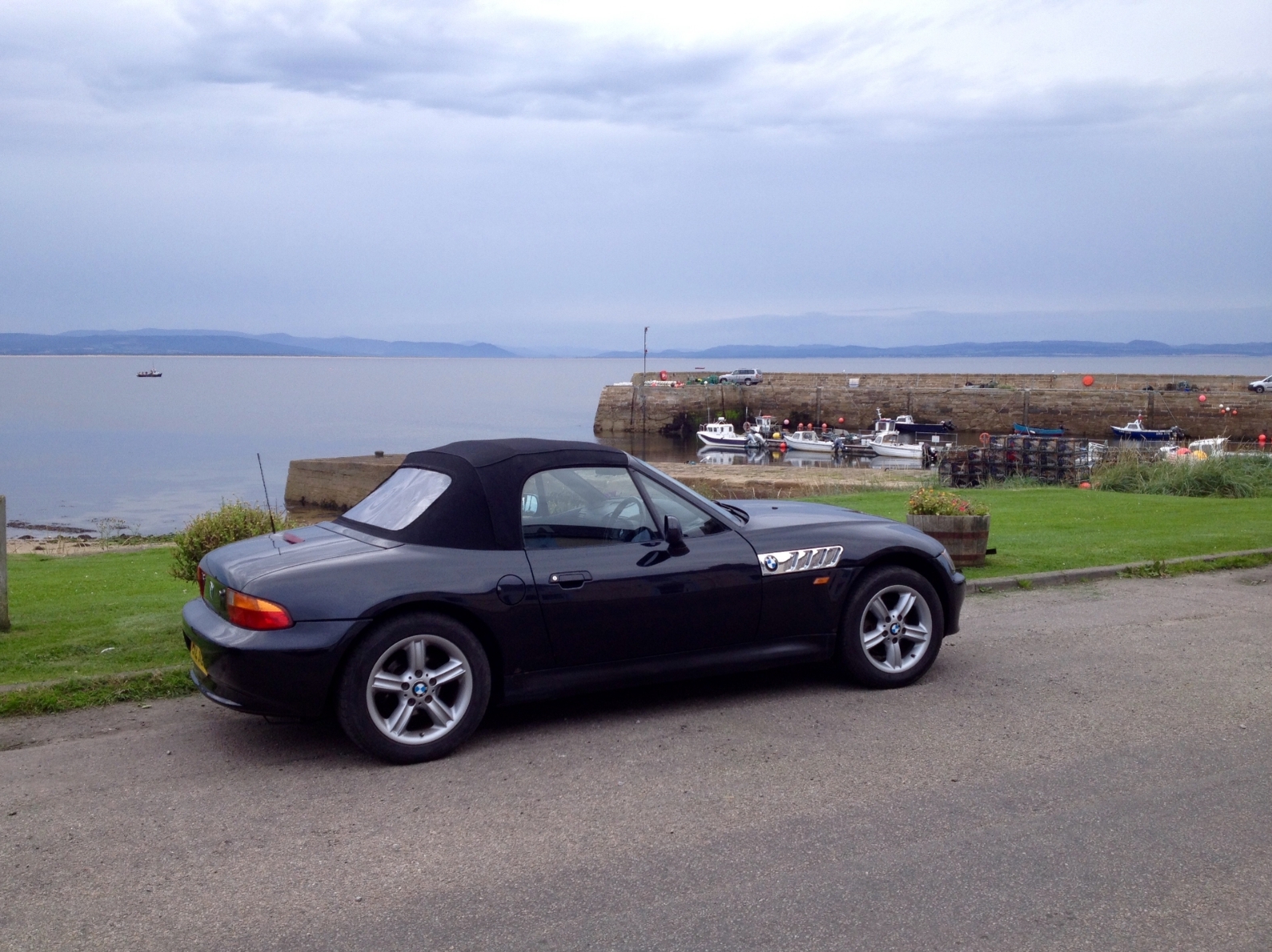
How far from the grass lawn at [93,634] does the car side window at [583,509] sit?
2531mm

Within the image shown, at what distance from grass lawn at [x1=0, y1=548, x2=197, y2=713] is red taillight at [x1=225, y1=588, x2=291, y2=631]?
1.61 m

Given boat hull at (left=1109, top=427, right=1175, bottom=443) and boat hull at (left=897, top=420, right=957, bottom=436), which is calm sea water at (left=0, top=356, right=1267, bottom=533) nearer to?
boat hull at (left=897, top=420, right=957, bottom=436)

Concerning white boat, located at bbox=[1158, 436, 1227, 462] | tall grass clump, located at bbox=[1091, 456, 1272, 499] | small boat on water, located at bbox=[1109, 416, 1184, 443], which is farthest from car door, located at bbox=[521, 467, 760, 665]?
small boat on water, located at bbox=[1109, 416, 1184, 443]

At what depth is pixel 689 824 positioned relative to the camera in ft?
15.5

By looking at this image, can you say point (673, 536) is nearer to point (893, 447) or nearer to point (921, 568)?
point (921, 568)

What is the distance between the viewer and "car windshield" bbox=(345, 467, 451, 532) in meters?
6.11

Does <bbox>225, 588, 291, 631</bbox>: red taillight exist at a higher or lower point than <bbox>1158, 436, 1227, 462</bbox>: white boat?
higher

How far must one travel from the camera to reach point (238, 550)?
630 cm

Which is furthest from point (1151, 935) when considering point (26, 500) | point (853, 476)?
point (26, 500)

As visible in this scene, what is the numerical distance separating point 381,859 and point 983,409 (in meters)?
73.6

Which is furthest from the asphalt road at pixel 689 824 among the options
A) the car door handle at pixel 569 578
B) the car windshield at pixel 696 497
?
the car windshield at pixel 696 497

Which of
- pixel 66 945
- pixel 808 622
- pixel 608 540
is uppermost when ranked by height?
pixel 608 540

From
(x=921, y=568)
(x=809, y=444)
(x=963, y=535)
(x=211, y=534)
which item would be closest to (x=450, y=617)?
(x=921, y=568)

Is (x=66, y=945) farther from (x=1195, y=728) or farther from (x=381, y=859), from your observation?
(x=1195, y=728)
